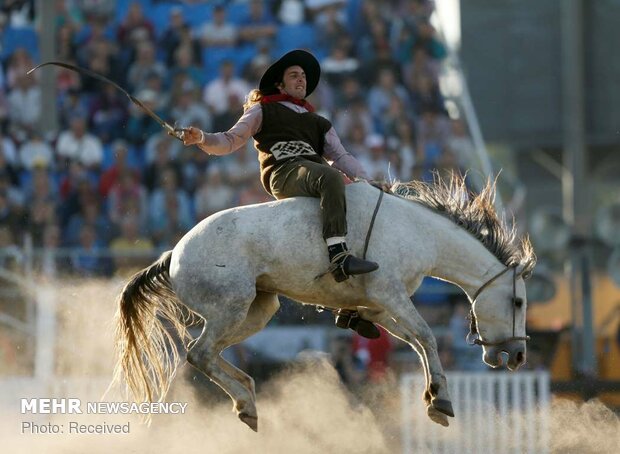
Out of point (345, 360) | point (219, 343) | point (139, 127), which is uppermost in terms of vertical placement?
point (139, 127)

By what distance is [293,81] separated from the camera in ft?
25.6

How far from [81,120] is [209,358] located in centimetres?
701

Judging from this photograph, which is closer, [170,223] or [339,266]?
[339,266]

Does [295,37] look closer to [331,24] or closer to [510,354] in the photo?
[331,24]

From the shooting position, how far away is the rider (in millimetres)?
7344

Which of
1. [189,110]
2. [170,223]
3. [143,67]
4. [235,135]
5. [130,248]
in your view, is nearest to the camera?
[235,135]

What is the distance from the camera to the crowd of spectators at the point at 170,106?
13.2 metres

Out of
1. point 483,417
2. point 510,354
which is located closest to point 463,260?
point 510,354

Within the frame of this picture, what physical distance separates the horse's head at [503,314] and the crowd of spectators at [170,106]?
5087 mm

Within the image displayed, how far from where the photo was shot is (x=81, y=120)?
1405cm

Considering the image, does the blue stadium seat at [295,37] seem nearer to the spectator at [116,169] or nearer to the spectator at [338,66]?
the spectator at [338,66]

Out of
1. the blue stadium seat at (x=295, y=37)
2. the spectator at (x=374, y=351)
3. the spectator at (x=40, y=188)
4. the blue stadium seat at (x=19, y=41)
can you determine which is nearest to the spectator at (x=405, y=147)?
the blue stadium seat at (x=295, y=37)

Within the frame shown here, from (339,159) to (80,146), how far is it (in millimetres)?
6424

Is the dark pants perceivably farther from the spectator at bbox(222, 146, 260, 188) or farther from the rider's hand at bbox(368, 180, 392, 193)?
the spectator at bbox(222, 146, 260, 188)
